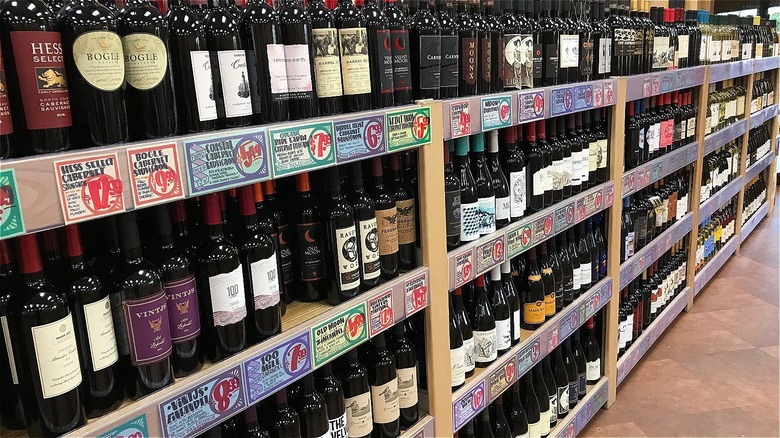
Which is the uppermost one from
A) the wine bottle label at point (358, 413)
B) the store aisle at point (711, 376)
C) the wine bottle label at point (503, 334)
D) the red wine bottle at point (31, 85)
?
the red wine bottle at point (31, 85)

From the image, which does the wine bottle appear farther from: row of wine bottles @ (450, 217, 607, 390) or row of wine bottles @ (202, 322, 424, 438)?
row of wine bottles @ (450, 217, 607, 390)

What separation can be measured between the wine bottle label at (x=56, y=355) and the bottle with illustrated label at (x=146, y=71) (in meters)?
0.34


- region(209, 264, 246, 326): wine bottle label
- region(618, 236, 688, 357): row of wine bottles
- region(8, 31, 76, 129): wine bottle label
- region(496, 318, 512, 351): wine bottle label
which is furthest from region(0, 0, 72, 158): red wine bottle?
region(618, 236, 688, 357): row of wine bottles

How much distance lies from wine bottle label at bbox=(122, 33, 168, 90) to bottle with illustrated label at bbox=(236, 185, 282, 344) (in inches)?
11.2

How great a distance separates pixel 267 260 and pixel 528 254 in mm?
1351

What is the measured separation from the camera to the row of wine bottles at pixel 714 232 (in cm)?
416

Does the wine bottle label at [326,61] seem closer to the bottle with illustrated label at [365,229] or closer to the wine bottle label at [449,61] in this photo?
the bottle with illustrated label at [365,229]

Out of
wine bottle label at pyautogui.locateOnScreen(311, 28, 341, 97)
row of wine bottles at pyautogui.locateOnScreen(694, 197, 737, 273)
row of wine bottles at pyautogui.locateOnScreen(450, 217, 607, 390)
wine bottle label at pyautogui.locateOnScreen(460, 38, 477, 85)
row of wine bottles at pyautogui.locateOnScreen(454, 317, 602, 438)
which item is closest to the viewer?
wine bottle label at pyautogui.locateOnScreen(311, 28, 341, 97)

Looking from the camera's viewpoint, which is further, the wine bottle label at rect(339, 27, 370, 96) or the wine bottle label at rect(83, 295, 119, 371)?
the wine bottle label at rect(339, 27, 370, 96)

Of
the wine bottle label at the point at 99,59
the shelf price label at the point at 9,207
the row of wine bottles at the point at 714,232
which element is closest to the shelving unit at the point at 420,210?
the shelf price label at the point at 9,207

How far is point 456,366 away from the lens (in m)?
1.84

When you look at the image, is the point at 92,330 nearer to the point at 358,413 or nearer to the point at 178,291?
the point at 178,291

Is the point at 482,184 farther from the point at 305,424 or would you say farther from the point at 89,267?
the point at 89,267

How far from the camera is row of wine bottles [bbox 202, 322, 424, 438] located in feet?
4.40
